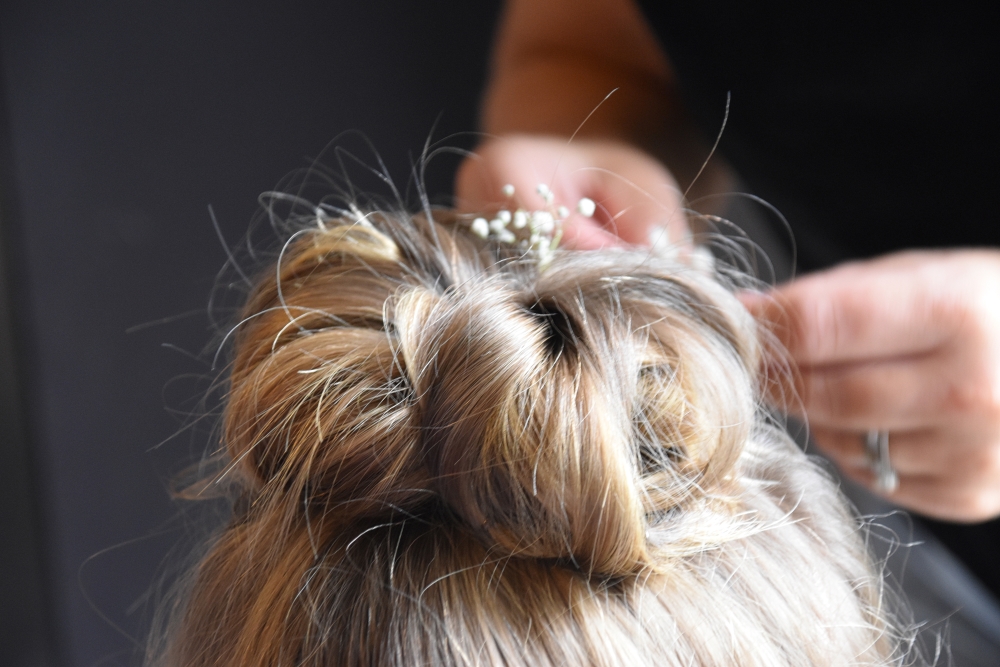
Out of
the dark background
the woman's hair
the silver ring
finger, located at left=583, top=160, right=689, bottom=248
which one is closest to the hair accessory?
the woman's hair

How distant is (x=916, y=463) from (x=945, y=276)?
17cm

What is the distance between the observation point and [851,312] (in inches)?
20.8

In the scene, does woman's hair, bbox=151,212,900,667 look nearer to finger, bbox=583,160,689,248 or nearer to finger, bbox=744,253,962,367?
finger, bbox=744,253,962,367

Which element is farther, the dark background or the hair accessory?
the dark background

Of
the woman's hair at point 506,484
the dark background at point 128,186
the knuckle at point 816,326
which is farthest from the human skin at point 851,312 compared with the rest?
the dark background at point 128,186

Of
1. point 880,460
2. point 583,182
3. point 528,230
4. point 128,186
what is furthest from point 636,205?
point 128,186

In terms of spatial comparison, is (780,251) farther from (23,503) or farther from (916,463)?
(23,503)

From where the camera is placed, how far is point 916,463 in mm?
611

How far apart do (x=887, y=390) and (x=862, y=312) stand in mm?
74

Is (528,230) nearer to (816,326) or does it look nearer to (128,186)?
(816,326)

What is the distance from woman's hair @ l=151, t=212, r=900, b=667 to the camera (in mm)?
359

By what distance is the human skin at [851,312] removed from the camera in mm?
530

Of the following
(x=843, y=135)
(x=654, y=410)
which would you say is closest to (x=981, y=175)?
(x=843, y=135)

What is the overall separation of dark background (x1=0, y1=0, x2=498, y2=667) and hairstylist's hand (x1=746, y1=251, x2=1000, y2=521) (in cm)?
61
